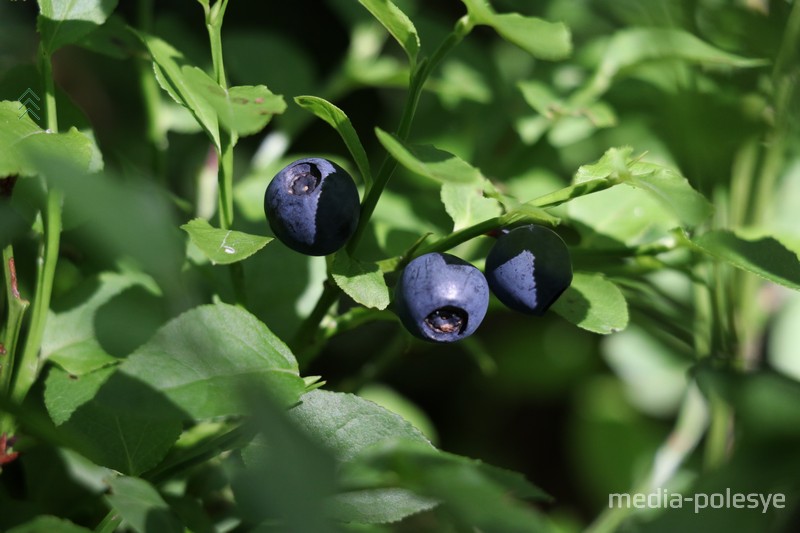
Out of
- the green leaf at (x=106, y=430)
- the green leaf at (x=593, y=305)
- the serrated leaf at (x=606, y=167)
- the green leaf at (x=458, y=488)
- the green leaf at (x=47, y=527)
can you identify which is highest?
the serrated leaf at (x=606, y=167)

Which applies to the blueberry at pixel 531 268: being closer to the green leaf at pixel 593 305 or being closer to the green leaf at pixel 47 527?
the green leaf at pixel 593 305

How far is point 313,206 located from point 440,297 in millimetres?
126

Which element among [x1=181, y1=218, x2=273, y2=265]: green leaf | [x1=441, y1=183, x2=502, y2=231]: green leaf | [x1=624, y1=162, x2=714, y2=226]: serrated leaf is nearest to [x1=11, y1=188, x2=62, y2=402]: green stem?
[x1=181, y1=218, x2=273, y2=265]: green leaf

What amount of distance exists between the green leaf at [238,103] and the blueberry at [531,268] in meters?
0.23

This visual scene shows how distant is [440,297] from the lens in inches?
26.7

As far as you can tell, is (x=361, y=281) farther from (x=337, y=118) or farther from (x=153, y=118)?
(x=153, y=118)

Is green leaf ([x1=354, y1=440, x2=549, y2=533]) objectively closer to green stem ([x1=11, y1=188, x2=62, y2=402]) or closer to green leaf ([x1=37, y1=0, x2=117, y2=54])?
green stem ([x1=11, y1=188, x2=62, y2=402])

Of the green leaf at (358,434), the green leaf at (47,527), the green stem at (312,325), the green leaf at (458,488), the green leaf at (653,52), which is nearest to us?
the green leaf at (458,488)

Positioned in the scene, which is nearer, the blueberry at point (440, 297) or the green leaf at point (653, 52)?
the blueberry at point (440, 297)

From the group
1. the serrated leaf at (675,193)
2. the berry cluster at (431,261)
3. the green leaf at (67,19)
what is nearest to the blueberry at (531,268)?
the berry cluster at (431,261)

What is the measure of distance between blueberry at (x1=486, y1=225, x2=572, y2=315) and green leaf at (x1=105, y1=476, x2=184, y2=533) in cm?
Answer: 33

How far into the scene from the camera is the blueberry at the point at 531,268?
710 mm

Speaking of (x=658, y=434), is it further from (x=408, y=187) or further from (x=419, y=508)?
(x=419, y=508)

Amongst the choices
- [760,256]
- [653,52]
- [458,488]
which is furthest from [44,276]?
[653,52]
